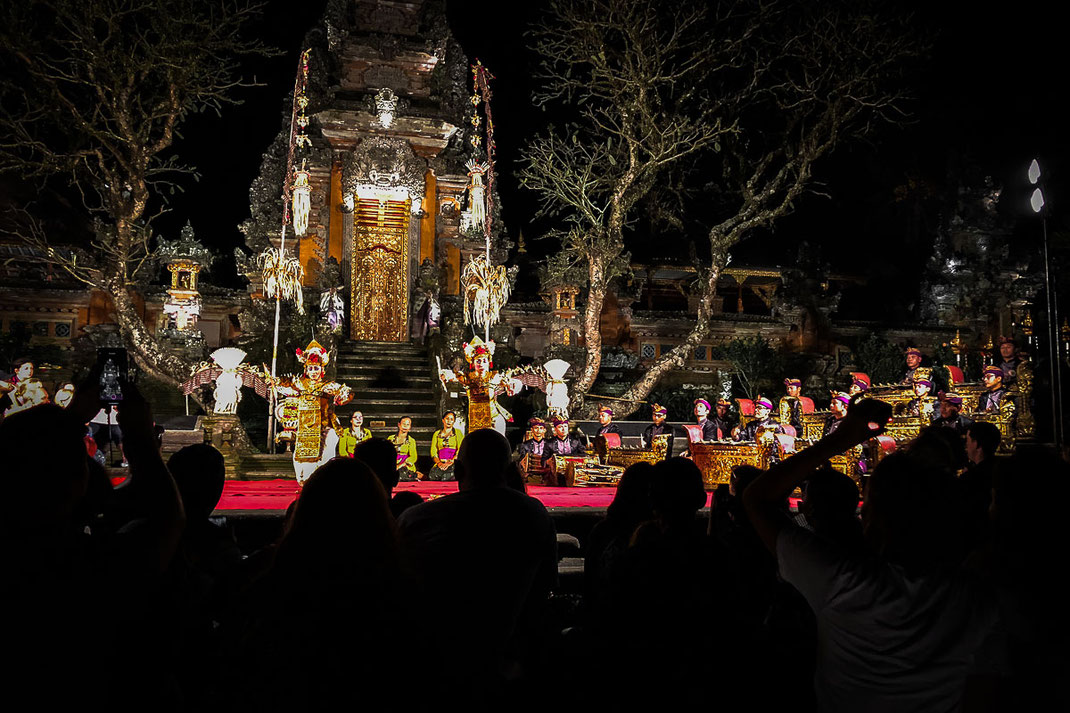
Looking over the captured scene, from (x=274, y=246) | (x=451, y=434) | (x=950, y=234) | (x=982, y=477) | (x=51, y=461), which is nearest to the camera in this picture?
(x=51, y=461)

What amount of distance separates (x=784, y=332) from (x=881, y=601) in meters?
23.0

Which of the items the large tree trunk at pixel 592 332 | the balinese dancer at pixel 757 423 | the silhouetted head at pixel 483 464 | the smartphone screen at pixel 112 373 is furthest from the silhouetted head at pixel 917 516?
the large tree trunk at pixel 592 332

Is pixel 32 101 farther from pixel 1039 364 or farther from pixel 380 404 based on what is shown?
pixel 1039 364

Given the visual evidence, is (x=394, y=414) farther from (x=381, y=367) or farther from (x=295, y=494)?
(x=295, y=494)

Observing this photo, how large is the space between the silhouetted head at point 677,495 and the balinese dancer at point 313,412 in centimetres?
767

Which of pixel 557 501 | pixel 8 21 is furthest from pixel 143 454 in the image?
pixel 8 21

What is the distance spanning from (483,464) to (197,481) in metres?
1.08

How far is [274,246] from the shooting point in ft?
61.8

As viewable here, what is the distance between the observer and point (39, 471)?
61.6 inches

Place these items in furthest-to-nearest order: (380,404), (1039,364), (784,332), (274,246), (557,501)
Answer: (784,332)
(274,246)
(380,404)
(1039,364)
(557,501)

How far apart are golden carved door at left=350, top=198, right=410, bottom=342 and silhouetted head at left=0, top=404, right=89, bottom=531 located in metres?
17.5

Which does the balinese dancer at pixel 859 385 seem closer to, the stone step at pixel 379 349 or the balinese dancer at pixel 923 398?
the balinese dancer at pixel 923 398

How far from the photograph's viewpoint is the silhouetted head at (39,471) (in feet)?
5.07

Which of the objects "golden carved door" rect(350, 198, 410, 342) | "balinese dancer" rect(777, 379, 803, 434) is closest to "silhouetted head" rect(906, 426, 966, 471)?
"balinese dancer" rect(777, 379, 803, 434)
